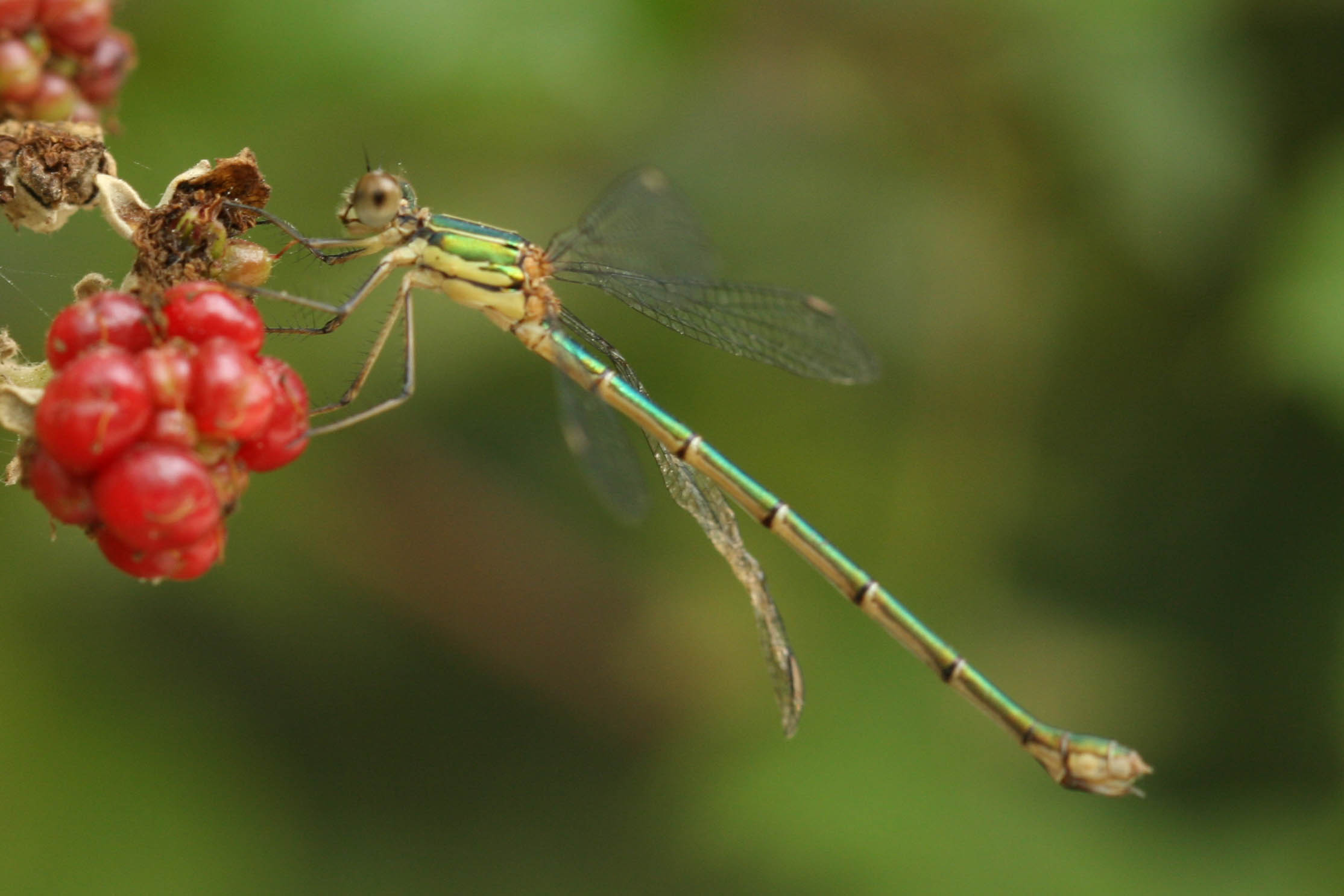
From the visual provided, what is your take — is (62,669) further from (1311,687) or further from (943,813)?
(1311,687)

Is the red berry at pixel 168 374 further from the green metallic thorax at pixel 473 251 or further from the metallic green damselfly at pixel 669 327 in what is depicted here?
the green metallic thorax at pixel 473 251

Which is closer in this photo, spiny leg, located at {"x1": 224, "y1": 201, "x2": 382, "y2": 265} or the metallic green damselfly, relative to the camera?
spiny leg, located at {"x1": 224, "y1": 201, "x2": 382, "y2": 265}

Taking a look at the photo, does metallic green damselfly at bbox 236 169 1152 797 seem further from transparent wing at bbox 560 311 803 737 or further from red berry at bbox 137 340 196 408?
red berry at bbox 137 340 196 408

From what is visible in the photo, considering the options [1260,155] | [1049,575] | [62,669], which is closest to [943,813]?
[1049,575]

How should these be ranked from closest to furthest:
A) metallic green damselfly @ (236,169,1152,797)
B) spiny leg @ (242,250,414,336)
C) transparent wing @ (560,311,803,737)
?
spiny leg @ (242,250,414,336)
metallic green damselfly @ (236,169,1152,797)
transparent wing @ (560,311,803,737)

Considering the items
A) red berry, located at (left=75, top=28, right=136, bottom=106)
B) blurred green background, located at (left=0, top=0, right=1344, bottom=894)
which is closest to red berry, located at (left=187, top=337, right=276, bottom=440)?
red berry, located at (left=75, top=28, right=136, bottom=106)

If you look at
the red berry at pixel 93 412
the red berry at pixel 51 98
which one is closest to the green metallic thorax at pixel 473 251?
the red berry at pixel 51 98
